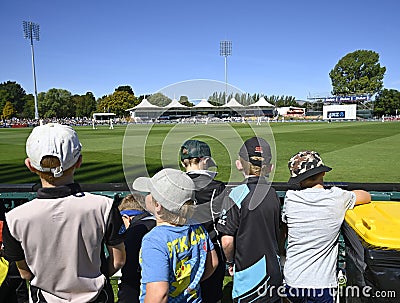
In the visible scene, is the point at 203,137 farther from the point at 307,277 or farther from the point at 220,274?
the point at 307,277

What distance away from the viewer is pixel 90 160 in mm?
15203

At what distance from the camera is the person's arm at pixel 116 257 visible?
214 centimetres

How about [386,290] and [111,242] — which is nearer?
[111,242]

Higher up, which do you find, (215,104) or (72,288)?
(215,104)

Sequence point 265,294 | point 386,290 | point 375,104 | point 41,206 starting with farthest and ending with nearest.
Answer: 1. point 375,104
2. point 265,294
3. point 386,290
4. point 41,206

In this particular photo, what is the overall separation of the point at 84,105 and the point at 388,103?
85.8 metres

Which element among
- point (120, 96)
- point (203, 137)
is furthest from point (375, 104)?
point (203, 137)

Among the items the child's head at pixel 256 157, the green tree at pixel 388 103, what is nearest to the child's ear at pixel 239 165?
the child's head at pixel 256 157

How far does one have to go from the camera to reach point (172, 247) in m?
2.06

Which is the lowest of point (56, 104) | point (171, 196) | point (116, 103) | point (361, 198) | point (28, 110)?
point (361, 198)

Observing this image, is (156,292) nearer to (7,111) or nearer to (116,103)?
(7,111)

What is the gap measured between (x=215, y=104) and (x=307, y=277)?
1.49m

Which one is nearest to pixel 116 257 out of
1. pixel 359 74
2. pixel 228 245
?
pixel 228 245

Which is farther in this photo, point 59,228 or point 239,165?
point 239,165
